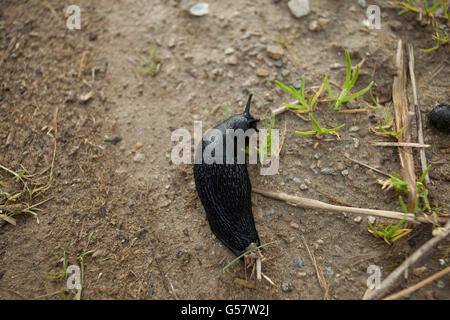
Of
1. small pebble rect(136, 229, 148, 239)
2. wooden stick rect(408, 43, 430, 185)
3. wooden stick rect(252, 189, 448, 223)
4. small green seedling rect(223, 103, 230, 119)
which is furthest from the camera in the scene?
small green seedling rect(223, 103, 230, 119)

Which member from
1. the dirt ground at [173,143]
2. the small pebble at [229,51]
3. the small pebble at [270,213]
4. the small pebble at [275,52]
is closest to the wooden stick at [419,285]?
the dirt ground at [173,143]

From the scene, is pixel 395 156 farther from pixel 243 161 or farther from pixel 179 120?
pixel 179 120

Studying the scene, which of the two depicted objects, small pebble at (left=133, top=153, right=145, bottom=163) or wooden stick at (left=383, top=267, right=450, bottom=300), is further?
small pebble at (left=133, top=153, right=145, bottom=163)

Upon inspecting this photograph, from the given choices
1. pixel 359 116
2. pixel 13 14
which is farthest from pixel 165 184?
pixel 13 14

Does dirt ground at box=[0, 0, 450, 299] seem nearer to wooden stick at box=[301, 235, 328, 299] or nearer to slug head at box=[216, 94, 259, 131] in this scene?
wooden stick at box=[301, 235, 328, 299]

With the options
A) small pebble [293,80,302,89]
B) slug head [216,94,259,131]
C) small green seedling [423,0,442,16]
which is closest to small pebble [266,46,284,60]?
small pebble [293,80,302,89]

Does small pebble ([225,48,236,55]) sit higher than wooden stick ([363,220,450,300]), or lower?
higher
